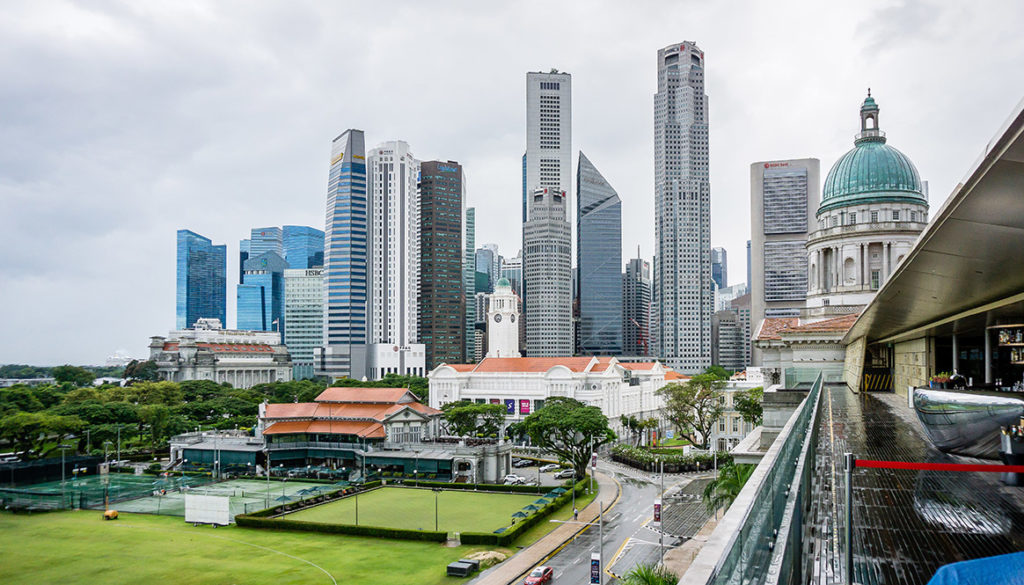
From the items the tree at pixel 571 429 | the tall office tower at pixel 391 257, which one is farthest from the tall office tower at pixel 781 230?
→ the tree at pixel 571 429

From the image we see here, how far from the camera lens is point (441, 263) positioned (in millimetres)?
162375

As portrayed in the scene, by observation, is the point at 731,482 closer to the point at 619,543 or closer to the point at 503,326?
the point at 619,543

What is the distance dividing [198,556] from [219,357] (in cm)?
11823

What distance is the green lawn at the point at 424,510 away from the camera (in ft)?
139

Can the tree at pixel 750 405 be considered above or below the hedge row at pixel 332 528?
above

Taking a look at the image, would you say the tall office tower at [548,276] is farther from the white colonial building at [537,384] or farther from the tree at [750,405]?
the tree at [750,405]

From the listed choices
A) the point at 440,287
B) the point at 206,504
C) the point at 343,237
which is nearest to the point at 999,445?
the point at 206,504

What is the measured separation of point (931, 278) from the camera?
47.0 ft

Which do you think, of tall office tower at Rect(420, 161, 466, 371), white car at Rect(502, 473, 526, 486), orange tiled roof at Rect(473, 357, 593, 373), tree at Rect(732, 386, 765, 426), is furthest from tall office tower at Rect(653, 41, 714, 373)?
white car at Rect(502, 473, 526, 486)

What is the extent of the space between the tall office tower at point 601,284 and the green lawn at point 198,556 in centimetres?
13812

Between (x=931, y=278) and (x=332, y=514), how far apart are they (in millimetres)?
41315

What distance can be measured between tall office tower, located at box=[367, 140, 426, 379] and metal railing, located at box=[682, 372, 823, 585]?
136498 mm

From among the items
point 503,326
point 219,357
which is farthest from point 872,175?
point 219,357

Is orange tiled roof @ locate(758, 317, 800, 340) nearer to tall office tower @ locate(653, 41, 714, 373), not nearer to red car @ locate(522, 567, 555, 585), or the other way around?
red car @ locate(522, 567, 555, 585)
